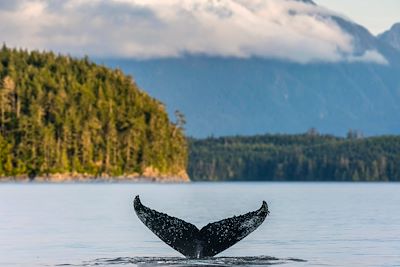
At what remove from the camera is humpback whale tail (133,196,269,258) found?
33.0 meters

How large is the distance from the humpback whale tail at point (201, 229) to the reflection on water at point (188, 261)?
950 millimetres

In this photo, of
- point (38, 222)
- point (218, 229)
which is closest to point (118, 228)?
point (38, 222)

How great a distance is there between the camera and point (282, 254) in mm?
41969

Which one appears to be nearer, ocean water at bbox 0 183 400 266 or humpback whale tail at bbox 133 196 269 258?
humpback whale tail at bbox 133 196 269 258

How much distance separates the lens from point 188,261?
35438 millimetres

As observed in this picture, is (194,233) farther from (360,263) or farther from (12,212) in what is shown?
(12,212)

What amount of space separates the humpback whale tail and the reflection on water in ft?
3.12

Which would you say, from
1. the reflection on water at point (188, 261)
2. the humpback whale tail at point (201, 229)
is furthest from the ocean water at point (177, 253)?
the humpback whale tail at point (201, 229)

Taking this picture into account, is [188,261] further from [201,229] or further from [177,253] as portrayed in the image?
[177,253]

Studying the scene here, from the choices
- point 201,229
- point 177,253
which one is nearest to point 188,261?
point 201,229

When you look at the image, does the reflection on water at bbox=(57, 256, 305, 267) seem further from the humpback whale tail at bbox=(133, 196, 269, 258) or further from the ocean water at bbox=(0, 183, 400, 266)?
the humpback whale tail at bbox=(133, 196, 269, 258)

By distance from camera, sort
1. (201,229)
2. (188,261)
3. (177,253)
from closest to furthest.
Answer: (201,229)
(188,261)
(177,253)

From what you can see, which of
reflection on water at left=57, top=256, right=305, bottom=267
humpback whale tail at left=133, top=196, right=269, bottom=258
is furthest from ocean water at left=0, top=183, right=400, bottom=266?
humpback whale tail at left=133, top=196, right=269, bottom=258

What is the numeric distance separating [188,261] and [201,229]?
2405 millimetres
